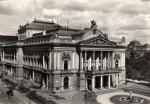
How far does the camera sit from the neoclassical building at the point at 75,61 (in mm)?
50812

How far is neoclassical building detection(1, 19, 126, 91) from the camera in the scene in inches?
2000

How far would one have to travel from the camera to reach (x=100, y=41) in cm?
5562

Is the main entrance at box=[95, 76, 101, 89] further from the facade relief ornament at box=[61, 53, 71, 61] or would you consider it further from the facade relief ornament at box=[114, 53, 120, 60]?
the facade relief ornament at box=[61, 53, 71, 61]

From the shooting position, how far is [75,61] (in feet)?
175

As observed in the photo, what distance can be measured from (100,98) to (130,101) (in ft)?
21.3

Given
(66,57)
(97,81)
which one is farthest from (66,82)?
(97,81)

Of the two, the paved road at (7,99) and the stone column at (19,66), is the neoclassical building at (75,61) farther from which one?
A: the paved road at (7,99)

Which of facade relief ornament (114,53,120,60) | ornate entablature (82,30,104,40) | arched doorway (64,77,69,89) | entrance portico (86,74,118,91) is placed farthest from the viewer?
facade relief ornament (114,53,120,60)

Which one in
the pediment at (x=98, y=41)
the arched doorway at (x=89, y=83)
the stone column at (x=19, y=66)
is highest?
A: the pediment at (x=98, y=41)

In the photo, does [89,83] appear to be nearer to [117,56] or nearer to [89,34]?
[89,34]

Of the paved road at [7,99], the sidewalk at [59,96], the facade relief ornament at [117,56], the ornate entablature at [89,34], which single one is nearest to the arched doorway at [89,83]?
the sidewalk at [59,96]

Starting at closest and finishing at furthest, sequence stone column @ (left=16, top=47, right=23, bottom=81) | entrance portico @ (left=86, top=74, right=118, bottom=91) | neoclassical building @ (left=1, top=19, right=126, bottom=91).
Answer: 1. neoclassical building @ (left=1, top=19, right=126, bottom=91)
2. entrance portico @ (left=86, top=74, right=118, bottom=91)
3. stone column @ (left=16, top=47, right=23, bottom=81)

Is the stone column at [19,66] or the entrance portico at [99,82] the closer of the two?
the entrance portico at [99,82]

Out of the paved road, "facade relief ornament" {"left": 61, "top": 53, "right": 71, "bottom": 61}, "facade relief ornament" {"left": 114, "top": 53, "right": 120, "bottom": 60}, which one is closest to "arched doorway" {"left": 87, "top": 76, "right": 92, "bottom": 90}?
"facade relief ornament" {"left": 61, "top": 53, "right": 71, "bottom": 61}
